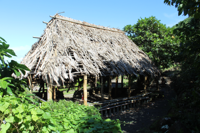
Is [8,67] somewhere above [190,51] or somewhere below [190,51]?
below

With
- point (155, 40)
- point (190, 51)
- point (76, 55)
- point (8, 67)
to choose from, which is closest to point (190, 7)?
point (190, 51)

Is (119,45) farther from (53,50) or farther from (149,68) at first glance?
(53,50)

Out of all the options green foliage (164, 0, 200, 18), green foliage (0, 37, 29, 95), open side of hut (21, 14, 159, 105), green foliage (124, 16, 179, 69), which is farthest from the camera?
green foliage (124, 16, 179, 69)

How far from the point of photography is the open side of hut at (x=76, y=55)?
6098mm

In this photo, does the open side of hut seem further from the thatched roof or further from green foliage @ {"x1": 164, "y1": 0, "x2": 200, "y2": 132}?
green foliage @ {"x1": 164, "y1": 0, "x2": 200, "y2": 132}

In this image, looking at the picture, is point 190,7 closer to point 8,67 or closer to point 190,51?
point 190,51

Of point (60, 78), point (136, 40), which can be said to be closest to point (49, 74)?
point (60, 78)

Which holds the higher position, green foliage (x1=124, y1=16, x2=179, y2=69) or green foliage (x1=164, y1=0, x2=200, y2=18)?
green foliage (x1=124, y1=16, x2=179, y2=69)

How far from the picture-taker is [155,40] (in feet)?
39.8

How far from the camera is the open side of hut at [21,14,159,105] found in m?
6.10

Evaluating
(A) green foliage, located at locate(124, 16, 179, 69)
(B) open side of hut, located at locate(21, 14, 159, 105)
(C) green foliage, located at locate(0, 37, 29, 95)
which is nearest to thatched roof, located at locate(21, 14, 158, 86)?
(B) open side of hut, located at locate(21, 14, 159, 105)

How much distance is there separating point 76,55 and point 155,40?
26.5 ft

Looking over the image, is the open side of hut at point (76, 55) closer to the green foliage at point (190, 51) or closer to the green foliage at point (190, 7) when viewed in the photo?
the green foliage at point (190, 51)

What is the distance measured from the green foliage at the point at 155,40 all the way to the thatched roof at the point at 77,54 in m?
2.42
